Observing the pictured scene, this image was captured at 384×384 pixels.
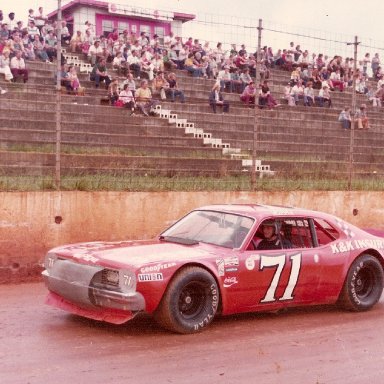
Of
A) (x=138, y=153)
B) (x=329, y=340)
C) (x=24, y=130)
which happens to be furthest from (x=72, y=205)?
(x=329, y=340)

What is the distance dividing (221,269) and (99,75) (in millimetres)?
11181

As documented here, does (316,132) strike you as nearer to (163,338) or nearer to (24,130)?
(24,130)

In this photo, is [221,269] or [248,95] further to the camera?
[248,95]

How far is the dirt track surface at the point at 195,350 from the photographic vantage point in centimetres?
533

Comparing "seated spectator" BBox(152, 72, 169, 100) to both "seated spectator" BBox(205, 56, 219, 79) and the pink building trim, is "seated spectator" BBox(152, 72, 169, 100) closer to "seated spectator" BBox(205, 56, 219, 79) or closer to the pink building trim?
"seated spectator" BBox(205, 56, 219, 79)

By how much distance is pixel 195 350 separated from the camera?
609cm

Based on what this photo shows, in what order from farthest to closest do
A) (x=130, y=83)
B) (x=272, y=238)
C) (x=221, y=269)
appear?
(x=130, y=83)
(x=272, y=238)
(x=221, y=269)

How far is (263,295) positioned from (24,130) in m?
6.82

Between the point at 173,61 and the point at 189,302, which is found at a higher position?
the point at 173,61

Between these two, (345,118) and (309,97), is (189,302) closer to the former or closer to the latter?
(345,118)

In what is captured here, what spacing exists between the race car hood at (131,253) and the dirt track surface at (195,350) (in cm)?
66

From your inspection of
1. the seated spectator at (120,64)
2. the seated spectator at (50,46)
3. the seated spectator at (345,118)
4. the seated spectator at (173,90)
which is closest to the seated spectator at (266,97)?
the seated spectator at (345,118)

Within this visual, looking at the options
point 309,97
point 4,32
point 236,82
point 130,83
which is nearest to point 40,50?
point 4,32

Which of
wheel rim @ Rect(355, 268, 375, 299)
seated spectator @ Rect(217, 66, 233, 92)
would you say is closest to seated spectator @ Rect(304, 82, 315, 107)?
seated spectator @ Rect(217, 66, 233, 92)
